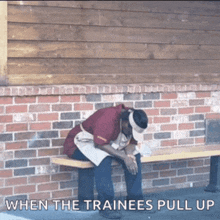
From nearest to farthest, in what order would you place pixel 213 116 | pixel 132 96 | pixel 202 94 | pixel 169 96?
pixel 132 96 → pixel 169 96 → pixel 202 94 → pixel 213 116

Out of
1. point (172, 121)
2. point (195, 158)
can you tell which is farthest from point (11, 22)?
point (195, 158)

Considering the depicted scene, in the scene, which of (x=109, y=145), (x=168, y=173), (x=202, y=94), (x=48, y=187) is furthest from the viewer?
(x=202, y=94)

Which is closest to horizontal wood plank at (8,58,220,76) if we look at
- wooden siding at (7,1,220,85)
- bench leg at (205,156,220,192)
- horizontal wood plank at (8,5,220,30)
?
wooden siding at (7,1,220,85)

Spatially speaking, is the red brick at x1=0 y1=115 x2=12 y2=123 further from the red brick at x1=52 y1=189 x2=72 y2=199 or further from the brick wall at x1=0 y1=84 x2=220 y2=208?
the red brick at x1=52 y1=189 x2=72 y2=199

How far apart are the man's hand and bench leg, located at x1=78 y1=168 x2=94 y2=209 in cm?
48

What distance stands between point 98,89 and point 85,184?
3.52ft

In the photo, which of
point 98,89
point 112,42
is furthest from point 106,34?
point 98,89

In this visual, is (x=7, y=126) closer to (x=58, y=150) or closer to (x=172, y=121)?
(x=58, y=150)

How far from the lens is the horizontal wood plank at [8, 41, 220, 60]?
5.59 metres

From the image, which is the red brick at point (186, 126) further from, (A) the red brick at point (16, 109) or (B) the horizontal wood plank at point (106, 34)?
(A) the red brick at point (16, 109)

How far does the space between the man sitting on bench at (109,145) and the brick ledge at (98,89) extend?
0.45m

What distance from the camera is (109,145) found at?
529 centimetres

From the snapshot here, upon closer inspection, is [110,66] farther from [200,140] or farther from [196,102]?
[200,140]

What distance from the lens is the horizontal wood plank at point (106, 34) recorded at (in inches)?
219
